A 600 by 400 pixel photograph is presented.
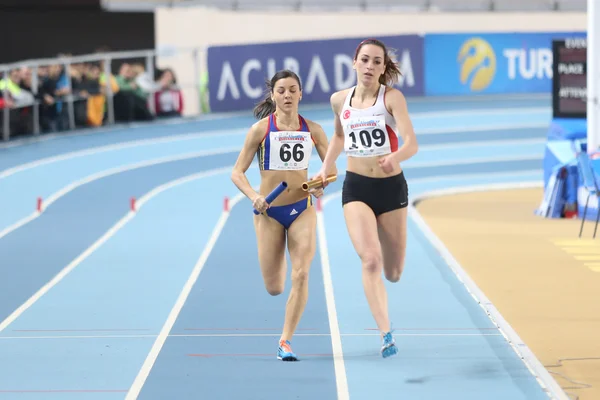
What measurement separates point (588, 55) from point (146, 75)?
1118cm

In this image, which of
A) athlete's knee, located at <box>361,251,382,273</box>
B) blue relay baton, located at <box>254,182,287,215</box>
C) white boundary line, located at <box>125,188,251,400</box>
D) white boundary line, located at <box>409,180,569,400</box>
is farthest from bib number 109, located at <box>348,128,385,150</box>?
white boundary line, located at <box>125,188,251,400</box>

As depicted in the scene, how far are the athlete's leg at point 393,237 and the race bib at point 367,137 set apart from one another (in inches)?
17.6

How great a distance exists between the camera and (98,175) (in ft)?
65.9

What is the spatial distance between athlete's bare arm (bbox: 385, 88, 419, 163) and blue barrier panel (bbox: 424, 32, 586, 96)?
20.6 metres

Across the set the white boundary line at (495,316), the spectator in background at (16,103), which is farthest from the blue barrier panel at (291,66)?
the white boundary line at (495,316)

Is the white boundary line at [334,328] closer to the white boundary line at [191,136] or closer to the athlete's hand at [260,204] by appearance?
the athlete's hand at [260,204]

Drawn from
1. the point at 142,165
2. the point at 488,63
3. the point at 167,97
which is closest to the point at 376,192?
the point at 142,165

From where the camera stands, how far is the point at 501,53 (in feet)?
95.8

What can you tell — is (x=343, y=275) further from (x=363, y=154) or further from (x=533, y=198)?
(x=533, y=198)

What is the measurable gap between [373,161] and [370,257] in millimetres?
641

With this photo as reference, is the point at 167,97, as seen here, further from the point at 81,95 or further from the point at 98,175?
the point at 98,175

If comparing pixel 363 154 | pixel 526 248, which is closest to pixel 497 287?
pixel 526 248

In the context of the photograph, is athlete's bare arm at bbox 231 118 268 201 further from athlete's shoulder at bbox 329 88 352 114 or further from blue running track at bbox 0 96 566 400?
blue running track at bbox 0 96 566 400

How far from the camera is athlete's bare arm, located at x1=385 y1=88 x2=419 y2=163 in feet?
27.1
